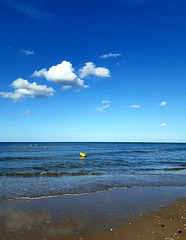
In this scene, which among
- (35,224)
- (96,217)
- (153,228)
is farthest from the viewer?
(96,217)

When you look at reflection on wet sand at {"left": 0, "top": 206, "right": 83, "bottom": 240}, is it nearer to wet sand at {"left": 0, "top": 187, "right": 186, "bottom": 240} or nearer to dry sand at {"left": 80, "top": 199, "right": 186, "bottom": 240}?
wet sand at {"left": 0, "top": 187, "right": 186, "bottom": 240}

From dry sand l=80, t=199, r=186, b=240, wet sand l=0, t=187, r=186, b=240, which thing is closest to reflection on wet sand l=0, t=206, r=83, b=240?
wet sand l=0, t=187, r=186, b=240

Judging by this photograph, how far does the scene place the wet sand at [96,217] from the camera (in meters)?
6.93

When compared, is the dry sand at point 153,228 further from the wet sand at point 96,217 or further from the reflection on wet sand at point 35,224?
the reflection on wet sand at point 35,224

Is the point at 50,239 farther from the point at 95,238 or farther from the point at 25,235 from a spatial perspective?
the point at 95,238

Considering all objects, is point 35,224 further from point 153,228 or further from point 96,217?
point 153,228

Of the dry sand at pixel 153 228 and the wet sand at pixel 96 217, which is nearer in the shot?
the dry sand at pixel 153 228

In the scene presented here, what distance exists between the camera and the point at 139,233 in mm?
7031

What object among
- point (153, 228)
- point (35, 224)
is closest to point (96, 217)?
point (153, 228)

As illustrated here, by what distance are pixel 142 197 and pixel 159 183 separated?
5.06 m

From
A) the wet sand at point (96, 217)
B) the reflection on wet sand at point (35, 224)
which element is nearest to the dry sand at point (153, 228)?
the wet sand at point (96, 217)

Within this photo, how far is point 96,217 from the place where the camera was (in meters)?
8.48

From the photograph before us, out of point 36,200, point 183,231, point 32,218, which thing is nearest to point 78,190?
point 36,200

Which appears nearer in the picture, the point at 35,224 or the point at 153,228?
the point at 153,228
